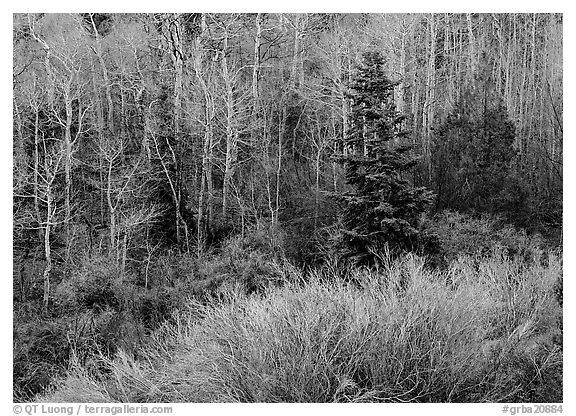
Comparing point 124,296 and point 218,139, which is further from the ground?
point 218,139

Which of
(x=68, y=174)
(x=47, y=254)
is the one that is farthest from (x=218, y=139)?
(x=47, y=254)

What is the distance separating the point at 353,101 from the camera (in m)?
12.4

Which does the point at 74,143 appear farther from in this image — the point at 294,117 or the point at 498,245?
the point at 498,245

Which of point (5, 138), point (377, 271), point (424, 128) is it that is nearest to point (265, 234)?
point (377, 271)

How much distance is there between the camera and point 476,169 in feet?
40.4

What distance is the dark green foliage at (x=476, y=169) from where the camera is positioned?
12.2 metres

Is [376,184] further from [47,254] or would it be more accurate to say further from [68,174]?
[47,254]

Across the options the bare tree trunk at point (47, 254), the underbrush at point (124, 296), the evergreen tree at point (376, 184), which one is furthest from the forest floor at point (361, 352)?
the bare tree trunk at point (47, 254)

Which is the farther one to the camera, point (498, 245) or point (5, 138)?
point (498, 245)

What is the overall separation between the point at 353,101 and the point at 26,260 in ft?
24.6

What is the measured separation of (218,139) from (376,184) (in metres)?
5.00

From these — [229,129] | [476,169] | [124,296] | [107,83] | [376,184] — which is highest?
[107,83]
